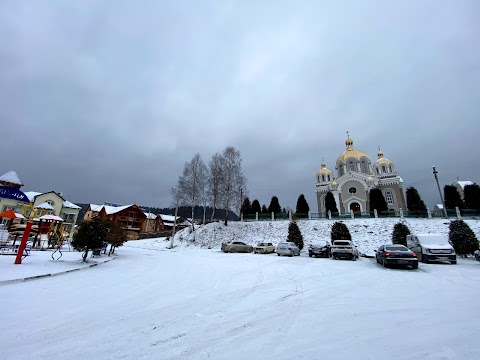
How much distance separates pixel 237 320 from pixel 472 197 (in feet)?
132

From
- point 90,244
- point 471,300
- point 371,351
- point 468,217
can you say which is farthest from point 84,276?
point 468,217

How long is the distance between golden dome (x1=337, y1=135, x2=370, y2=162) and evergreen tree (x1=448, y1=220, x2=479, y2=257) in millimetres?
35575

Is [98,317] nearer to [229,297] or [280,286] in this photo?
[229,297]

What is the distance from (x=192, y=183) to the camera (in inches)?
1398

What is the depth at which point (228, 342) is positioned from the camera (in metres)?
3.82

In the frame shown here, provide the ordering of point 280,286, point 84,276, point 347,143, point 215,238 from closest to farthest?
point 280,286, point 84,276, point 215,238, point 347,143

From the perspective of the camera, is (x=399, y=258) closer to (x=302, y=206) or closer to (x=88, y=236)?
(x=88, y=236)

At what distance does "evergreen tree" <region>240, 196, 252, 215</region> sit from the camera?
40.2 meters

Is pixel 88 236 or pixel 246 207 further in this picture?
pixel 246 207

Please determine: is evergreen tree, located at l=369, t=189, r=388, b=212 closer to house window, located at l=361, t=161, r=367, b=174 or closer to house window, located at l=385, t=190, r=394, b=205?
house window, located at l=385, t=190, r=394, b=205

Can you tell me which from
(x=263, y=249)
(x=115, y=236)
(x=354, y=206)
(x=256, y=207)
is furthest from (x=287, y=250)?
(x=354, y=206)

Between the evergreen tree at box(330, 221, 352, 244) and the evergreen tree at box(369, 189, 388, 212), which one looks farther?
the evergreen tree at box(369, 189, 388, 212)

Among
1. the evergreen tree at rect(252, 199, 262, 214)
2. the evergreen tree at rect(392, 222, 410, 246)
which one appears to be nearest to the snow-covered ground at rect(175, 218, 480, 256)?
the evergreen tree at rect(392, 222, 410, 246)

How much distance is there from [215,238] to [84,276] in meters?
23.4
